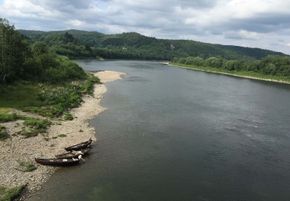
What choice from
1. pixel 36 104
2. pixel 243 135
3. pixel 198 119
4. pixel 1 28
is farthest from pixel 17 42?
pixel 243 135

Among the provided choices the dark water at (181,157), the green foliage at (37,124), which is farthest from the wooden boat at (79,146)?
the green foliage at (37,124)

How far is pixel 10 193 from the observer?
104 feet

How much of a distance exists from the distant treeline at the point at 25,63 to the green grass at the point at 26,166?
35.9 meters

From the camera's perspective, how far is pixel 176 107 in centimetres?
7662

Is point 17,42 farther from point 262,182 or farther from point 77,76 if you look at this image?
point 262,182

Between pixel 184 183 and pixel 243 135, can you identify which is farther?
pixel 243 135

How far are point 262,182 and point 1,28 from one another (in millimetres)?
56231

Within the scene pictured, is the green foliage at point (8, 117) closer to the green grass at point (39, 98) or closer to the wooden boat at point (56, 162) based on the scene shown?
the green grass at point (39, 98)

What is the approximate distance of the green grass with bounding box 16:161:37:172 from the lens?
37.5 metres

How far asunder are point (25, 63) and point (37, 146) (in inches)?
1751

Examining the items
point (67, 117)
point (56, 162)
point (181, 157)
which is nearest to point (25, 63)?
point (67, 117)

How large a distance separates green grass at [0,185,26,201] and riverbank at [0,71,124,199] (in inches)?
34.6

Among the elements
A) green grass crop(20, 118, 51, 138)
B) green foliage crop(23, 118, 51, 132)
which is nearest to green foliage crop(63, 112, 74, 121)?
green grass crop(20, 118, 51, 138)

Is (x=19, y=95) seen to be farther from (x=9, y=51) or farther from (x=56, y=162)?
(x=56, y=162)
